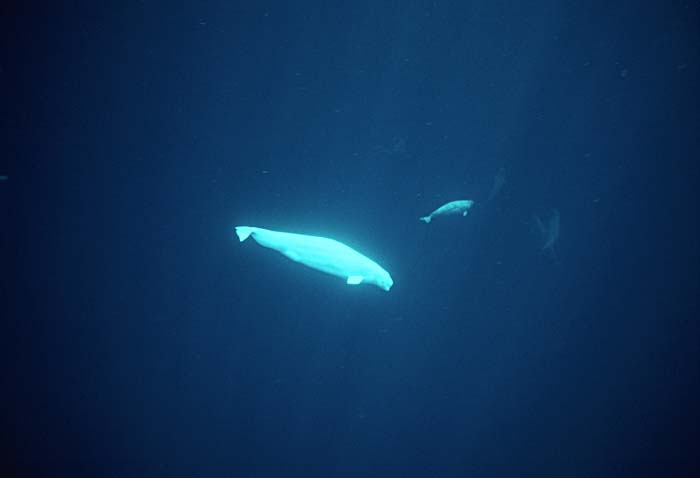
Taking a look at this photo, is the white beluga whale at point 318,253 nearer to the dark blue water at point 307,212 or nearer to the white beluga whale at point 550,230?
the dark blue water at point 307,212

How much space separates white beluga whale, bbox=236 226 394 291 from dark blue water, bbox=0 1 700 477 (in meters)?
2.94

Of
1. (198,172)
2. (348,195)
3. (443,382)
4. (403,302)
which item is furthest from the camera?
(443,382)

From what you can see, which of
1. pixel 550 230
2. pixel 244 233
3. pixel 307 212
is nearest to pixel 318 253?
pixel 244 233

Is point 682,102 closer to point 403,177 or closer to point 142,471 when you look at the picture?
point 403,177

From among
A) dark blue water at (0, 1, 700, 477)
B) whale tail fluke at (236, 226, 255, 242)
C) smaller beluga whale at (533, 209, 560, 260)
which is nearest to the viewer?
whale tail fluke at (236, 226, 255, 242)

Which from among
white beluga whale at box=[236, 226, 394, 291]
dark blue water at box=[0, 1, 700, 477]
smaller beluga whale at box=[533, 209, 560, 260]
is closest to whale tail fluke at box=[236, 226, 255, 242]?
white beluga whale at box=[236, 226, 394, 291]

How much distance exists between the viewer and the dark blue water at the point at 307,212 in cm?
732

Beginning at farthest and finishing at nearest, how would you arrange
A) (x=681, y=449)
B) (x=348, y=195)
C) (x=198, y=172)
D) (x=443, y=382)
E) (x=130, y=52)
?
(x=681, y=449) → (x=443, y=382) → (x=348, y=195) → (x=198, y=172) → (x=130, y=52)

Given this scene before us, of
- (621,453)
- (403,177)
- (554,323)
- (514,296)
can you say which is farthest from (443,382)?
(621,453)

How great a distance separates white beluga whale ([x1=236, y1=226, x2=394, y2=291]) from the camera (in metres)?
4.77

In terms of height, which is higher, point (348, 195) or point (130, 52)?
point (130, 52)

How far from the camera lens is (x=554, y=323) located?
36.9 feet

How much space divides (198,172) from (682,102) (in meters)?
11.7

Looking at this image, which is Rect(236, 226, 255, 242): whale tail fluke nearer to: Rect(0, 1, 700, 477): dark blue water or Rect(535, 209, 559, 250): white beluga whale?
Rect(0, 1, 700, 477): dark blue water
